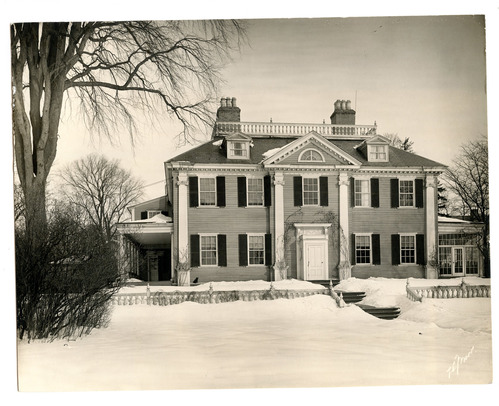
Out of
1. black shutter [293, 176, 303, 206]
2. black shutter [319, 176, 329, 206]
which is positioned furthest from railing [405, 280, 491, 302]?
black shutter [293, 176, 303, 206]

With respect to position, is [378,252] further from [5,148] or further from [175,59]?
[5,148]

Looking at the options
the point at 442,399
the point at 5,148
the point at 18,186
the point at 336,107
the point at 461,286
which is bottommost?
the point at 442,399

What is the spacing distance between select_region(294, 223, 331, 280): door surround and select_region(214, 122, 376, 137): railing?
1.24 metres

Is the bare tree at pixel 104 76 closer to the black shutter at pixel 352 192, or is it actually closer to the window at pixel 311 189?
the window at pixel 311 189

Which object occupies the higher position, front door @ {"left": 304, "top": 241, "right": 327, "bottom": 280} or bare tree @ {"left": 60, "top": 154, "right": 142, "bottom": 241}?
bare tree @ {"left": 60, "top": 154, "right": 142, "bottom": 241}

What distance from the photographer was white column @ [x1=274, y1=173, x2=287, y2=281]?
791 cm

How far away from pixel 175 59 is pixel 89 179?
6.33ft

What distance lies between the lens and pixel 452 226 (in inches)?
314

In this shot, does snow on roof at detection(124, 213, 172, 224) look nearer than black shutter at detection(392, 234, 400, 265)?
Yes

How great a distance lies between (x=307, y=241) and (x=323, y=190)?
0.73 metres

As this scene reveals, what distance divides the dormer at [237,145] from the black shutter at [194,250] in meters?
1.17

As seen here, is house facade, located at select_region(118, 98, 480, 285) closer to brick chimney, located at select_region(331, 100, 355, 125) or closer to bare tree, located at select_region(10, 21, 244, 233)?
brick chimney, located at select_region(331, 100, 355, 125)

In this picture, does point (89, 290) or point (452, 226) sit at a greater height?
point (452, 226)

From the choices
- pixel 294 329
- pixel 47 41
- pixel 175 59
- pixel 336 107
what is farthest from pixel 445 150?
pixel 47 41
